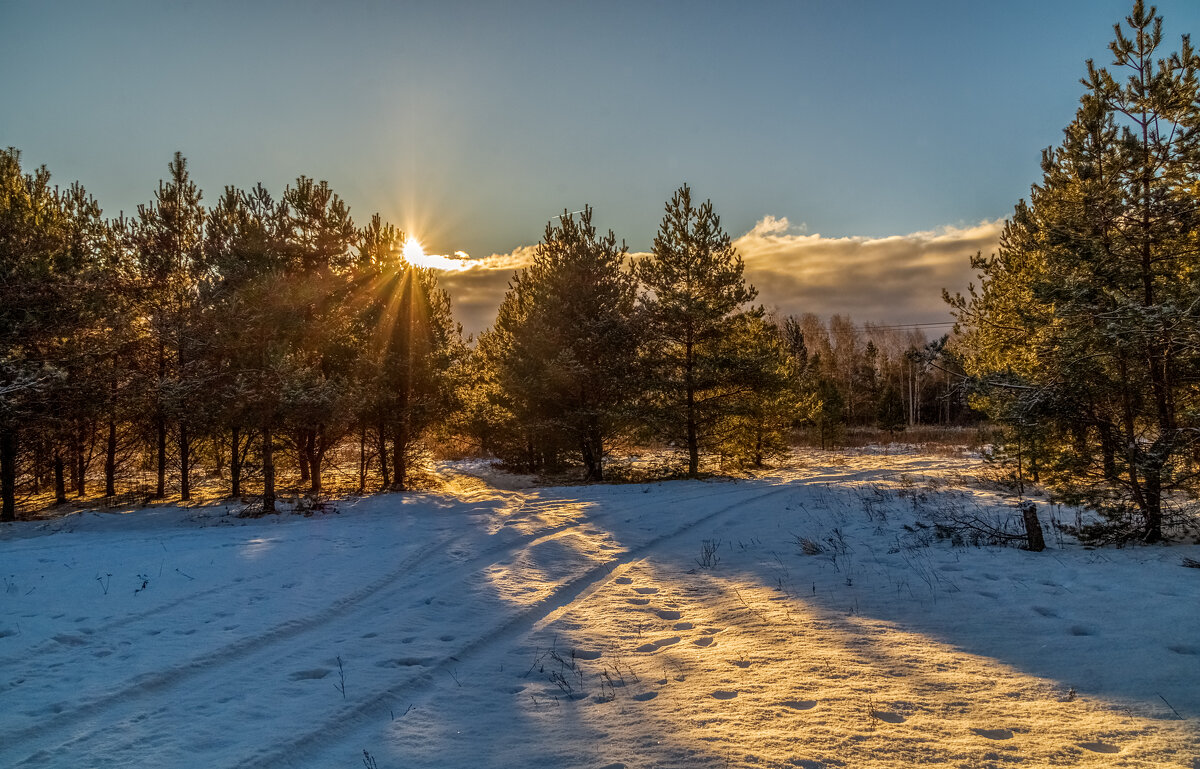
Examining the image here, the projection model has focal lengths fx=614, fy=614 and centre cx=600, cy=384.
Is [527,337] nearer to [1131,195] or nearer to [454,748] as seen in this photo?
[1131,195]

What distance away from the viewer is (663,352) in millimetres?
22656

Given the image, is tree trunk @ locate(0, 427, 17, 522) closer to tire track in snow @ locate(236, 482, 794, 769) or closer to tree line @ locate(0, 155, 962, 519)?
tree line @ locate(0, 155, 962, 519)

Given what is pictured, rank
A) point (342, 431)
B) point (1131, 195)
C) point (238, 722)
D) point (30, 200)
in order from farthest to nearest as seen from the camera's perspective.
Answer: point (342, 431) < point (30, 200) < point (1131, 195) < point (238, 722)

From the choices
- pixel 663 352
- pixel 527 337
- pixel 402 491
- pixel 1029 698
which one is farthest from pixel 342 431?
pixel 1029 698

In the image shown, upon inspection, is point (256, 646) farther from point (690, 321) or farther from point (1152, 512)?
point (690, 321)

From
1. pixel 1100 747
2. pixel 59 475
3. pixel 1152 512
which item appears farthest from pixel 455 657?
pixel 59 475

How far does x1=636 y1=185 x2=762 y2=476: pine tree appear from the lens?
21.5m

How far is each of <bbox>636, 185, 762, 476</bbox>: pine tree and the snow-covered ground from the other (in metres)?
10.9

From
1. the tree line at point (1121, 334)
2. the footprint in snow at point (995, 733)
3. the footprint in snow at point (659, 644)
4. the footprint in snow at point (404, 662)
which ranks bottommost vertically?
the footprint in snow at point (659, 644)

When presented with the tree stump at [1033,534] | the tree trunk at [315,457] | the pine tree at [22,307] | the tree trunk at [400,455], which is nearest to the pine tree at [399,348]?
the tree trunk at [400,455]

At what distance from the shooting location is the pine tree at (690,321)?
21500mm

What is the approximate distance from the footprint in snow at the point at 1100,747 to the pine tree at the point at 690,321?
57.9 ft

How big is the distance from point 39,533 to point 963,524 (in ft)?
64.5

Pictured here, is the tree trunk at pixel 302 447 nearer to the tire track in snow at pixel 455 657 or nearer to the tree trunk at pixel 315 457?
the tree trunk at pixel 315 457
